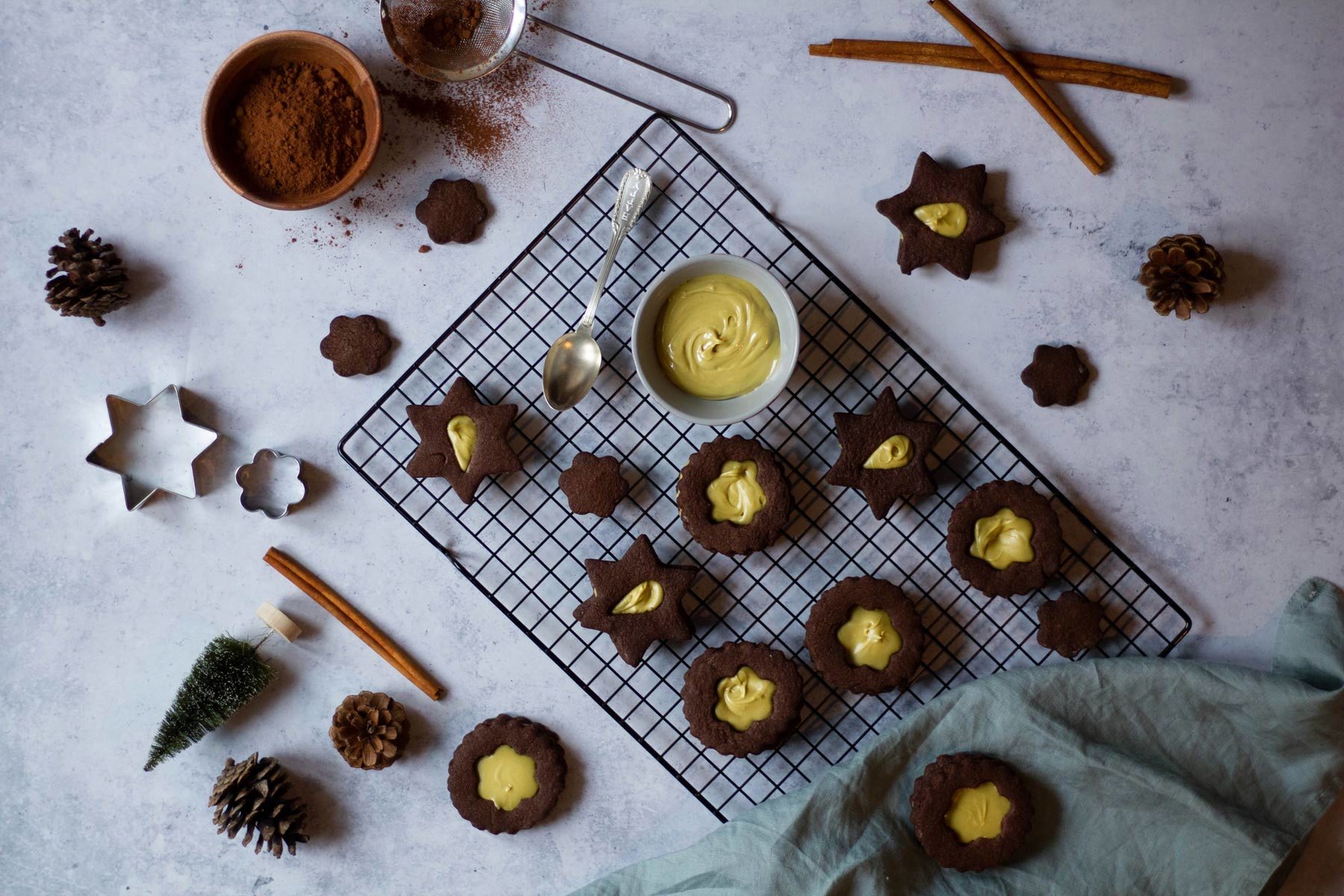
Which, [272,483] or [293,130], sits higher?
[293,130]

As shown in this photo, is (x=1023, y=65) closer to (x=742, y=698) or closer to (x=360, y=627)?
(x=742, y=698)

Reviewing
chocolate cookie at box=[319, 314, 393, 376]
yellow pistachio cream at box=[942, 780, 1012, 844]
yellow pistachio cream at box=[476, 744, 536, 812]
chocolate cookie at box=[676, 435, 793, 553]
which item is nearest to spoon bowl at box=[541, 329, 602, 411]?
chocolate cookie at box=[676, 435, 793, 553]

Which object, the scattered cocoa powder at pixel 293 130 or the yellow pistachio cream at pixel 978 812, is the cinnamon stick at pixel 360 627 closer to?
the scattered cocoa powder at pixel 293 130

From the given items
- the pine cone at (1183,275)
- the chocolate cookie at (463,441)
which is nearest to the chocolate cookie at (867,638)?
the chocolate cookie at (463,441)

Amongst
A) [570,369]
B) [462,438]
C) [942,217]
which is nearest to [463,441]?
[462,438]

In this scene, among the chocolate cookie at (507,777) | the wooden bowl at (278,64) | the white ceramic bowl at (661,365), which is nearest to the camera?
the white ceramic bowl at (661,365)

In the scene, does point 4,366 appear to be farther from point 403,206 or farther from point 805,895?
point 805,895
